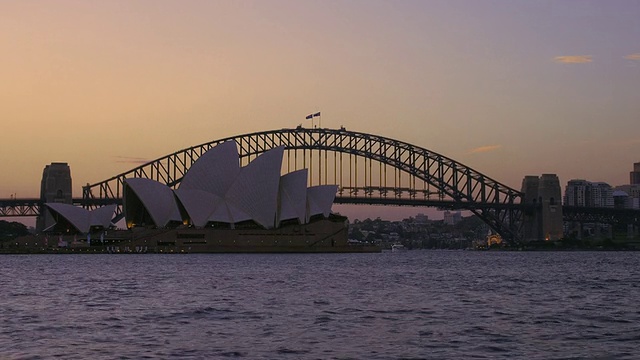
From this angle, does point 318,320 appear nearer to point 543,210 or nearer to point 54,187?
point 54,187

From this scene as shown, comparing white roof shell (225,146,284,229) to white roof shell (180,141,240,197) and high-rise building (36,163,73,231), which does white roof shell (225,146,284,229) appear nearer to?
white roof shell (180,141,240,197)

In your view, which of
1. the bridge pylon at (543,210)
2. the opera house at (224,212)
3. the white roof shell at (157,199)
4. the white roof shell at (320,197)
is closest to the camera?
the opera house at (224,212)

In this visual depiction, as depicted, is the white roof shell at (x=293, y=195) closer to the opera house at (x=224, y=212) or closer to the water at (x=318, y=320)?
the opera house at (x=224, y=212)

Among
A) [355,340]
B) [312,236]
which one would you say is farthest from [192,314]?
[312,236]

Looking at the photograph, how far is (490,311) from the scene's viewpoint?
32000mm

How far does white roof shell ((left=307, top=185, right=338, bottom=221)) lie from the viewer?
371ft

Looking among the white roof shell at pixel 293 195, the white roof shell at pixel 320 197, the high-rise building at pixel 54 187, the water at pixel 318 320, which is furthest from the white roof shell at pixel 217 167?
the water at pixel 318 320

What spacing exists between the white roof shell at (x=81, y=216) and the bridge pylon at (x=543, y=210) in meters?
63.9

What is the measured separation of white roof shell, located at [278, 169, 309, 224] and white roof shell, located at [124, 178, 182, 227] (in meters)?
11.3

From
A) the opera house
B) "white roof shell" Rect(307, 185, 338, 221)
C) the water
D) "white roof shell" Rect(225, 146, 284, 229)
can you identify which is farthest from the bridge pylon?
the water

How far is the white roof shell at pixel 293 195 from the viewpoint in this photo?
354 feet

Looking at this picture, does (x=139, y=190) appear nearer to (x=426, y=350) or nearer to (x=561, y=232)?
(x=561, y=232)

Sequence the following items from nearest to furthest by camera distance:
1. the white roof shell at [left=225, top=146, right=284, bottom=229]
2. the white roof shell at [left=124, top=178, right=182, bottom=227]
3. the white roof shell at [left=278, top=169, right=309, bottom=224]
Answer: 1. the white roof shell at [left=225, top=146, right=284, bottom=229]
2. the white roof shell at [left=124, top=178, right=182, bottom=227]
3. the white roof shell at [left=278, top=169, right=309, bottom=224]

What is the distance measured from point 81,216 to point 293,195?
24725mm
